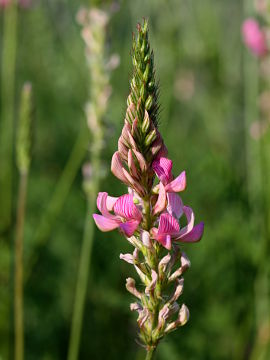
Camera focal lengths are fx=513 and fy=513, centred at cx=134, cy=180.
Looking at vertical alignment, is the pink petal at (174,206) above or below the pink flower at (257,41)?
below

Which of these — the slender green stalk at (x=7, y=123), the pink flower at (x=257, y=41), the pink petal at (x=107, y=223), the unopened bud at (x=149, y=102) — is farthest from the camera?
the pink flower at (x=257, y=41)

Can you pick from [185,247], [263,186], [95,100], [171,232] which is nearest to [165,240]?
[171,232]

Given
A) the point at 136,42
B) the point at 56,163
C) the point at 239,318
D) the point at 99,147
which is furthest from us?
the point at 56,163

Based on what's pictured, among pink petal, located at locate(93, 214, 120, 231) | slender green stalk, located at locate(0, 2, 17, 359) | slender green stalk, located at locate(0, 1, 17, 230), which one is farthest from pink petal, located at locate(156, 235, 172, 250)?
slender green stalk, located at locate(0, 1, 17, 230)

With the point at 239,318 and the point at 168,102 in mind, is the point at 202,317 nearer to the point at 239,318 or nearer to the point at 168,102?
the point at 239,318

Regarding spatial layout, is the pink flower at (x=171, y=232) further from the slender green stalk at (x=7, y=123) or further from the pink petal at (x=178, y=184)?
the slender green stalk at (x=7, y=123)

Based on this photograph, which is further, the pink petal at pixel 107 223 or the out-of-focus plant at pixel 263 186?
the out-of-focus plant at pixel 263 186

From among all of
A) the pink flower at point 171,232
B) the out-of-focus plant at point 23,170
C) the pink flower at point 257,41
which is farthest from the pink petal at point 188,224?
the pink flower at point 257,41

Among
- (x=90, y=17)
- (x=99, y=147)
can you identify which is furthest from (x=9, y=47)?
(x=99, y=147)
